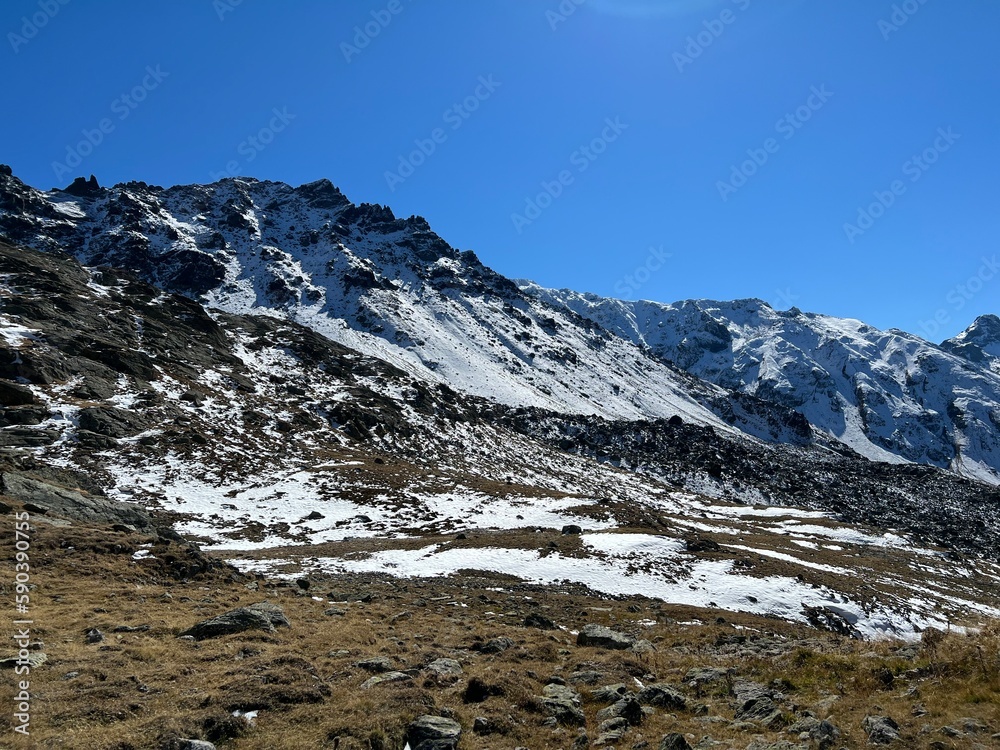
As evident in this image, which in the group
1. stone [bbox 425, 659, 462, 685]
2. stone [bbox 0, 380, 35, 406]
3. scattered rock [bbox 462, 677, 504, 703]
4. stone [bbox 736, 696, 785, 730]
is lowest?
stone [bbox 736, 696, 785, 730]

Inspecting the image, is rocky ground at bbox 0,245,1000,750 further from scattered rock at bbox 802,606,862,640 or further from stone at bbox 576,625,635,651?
scattered rock at bbox 802,606,862,640

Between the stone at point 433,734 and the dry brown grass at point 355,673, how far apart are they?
0.77 ft

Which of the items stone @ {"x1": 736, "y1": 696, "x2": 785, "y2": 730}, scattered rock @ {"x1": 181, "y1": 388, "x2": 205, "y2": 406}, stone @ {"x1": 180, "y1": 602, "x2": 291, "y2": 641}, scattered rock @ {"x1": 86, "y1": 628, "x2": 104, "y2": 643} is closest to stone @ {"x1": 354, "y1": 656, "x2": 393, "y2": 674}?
stone @ {"x1": 180, "y1": 602, "x2": 291, "y2": 641}

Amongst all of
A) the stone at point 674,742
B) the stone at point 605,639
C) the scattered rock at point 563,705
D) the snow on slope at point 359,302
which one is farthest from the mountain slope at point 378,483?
the snow on slope at point 359,302

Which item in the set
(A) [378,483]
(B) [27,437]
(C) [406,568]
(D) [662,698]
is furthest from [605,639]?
(B) [27,437]

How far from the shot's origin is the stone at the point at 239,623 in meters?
12.6

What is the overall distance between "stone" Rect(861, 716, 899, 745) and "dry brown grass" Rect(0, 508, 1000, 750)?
156 millimetres

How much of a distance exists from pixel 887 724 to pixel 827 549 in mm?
52032

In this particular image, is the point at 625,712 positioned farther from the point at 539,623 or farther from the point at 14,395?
the point at 14,395

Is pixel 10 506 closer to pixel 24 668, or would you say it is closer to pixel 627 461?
pixel 24 668

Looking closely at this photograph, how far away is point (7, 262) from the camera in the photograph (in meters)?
79.2

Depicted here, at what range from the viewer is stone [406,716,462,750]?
7.95 meters

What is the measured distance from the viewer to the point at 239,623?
13109 millimetres

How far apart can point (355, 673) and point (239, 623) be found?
4.36 metres
